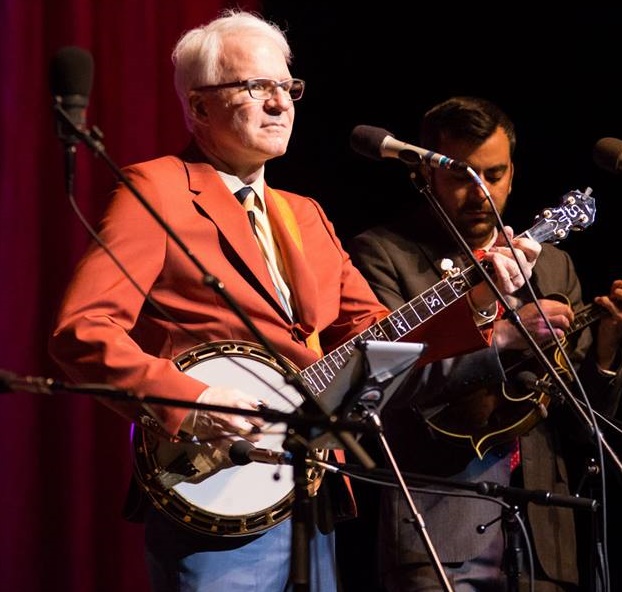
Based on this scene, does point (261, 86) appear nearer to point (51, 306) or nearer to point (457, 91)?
point (51, 306)

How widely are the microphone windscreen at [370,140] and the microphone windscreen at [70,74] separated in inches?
39.0

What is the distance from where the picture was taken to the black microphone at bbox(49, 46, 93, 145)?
2.22 m

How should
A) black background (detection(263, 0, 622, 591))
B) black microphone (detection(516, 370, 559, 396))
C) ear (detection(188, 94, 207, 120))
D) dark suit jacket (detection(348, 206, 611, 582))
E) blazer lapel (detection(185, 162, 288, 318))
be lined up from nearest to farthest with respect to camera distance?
blazer lapel (detection(185, 162, 288, 318)) → ear (detection(188, 94, 207, 120)) → black microphone (detection(516, 370, 559, 396)) → dark suit jacket (detection(348, 206, 611, 582)) → black background (detection(263, 0, 622, 591))

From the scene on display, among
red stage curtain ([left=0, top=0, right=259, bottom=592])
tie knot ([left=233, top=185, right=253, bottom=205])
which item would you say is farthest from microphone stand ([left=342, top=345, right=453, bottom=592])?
red stage curtain ([left=0, top=0, right=259, bottom=592])

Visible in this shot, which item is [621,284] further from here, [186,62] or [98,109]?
[98,109]

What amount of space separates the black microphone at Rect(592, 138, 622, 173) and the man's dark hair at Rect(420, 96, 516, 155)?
837 millimetres

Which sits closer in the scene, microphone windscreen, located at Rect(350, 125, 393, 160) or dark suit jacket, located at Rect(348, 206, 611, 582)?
microphone windscreen, located at Rect(350, 125, 393, 160)

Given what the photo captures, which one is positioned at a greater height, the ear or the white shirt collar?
the ear

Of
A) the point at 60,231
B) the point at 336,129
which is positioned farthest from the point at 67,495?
the point at 336,129

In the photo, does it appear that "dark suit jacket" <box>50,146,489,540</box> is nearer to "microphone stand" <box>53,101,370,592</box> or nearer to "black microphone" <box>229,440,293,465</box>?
"black microphone" <box>229,440,293,465</box>

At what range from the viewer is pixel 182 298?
10.1 ft

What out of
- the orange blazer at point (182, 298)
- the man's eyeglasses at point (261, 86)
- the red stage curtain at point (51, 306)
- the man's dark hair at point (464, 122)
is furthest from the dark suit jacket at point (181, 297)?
the red stage curtain at point (51, 306)

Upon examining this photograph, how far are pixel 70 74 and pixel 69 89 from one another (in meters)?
0.03

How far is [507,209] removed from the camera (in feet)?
16.7
